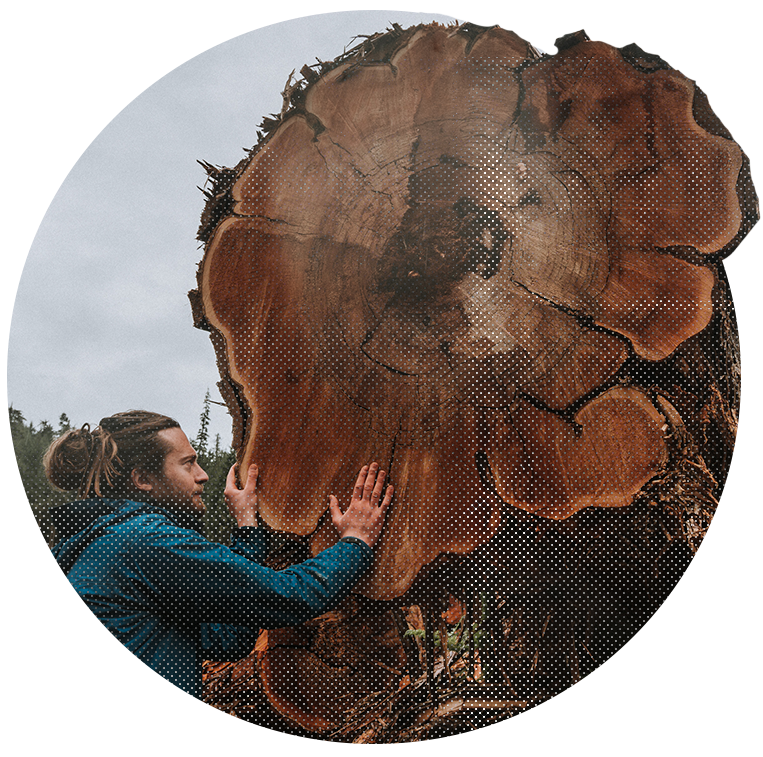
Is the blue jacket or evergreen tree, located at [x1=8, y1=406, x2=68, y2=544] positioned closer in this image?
the blue jacket

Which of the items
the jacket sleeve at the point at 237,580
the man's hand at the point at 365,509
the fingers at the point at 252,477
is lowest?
the jacket sleeve at the point at 237,580

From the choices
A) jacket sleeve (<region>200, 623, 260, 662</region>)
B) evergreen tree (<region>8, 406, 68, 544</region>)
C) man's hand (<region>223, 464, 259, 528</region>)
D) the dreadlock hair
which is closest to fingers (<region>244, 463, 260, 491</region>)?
man's hand (<region>223, 464, 259, 528</region>)

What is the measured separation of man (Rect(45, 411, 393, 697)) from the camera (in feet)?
5.83

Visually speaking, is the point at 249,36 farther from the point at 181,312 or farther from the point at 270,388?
the point at 270,388

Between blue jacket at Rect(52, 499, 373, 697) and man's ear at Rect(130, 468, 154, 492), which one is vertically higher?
man's ear at Rect(130, 468, 154, 492)


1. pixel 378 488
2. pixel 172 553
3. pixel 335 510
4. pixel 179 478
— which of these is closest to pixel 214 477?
pixel 179 478

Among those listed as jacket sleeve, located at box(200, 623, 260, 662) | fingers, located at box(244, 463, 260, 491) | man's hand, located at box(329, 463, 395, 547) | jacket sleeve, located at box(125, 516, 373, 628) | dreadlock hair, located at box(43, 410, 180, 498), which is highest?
dreadlock hair, located at box(43, 410, 180, 498)

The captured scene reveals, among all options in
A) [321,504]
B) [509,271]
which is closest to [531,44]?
[509,271]

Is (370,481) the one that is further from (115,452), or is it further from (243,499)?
(115,452)

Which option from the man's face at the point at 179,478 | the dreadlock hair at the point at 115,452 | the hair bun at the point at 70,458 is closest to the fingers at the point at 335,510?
the man's face at the point at 179,478

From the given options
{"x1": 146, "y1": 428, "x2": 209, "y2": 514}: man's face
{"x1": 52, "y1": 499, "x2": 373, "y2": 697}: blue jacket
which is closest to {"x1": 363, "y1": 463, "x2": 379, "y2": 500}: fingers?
{"x1": 52, "y1": 499, "x2": 373, "y2": 697}: blue jacket

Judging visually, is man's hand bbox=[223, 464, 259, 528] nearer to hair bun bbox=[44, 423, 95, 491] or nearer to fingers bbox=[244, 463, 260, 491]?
fingers bbox=[244, 463, 260, 491]

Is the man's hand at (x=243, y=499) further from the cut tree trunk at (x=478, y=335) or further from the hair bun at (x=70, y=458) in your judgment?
the hair bun at (x=70, y=458)

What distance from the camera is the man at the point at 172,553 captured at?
178cm
